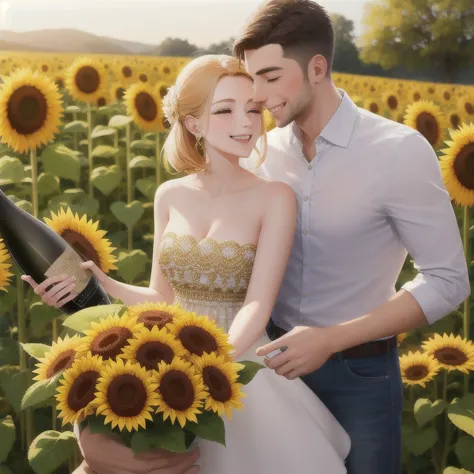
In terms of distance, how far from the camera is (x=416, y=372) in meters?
3.04

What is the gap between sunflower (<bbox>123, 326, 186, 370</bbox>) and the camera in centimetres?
155

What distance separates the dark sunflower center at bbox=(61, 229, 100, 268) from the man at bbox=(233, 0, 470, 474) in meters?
0.50

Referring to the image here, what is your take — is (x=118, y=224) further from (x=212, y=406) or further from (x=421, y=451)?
(x=212, y=406)

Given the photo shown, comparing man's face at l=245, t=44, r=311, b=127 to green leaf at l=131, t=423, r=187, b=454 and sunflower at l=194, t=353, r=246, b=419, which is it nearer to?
sunflower at l=194, t=353, r=246, b=419

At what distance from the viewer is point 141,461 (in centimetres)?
159

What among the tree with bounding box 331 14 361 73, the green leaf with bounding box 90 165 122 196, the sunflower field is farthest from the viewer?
the tree with bounding box 331 14 361 73

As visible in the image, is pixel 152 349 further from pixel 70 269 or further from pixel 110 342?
pixel 70 269

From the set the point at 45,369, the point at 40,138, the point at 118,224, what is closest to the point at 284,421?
the point at 45,369

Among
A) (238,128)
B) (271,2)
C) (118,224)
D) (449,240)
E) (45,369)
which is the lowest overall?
(118,224)

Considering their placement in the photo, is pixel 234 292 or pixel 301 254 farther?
pixel 301 254

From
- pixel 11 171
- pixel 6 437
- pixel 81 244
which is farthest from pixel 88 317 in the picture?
pixel 11 171

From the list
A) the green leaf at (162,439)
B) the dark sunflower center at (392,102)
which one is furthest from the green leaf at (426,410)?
the dark sunflower center at (392,102)

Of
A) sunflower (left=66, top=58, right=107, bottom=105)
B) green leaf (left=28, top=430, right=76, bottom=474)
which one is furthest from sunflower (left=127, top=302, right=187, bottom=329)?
sunflower (left=66, top=58, right=107, bottom=105)

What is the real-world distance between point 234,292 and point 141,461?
624mm
